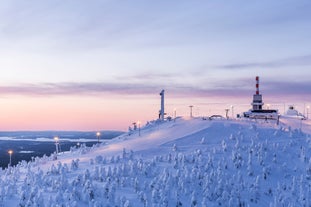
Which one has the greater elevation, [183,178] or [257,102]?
[257,102]

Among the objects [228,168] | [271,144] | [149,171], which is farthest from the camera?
[271,144]

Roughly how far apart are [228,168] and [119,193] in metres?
9.42

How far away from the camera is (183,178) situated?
1083 inches

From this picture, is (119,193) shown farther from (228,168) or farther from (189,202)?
(228,168)

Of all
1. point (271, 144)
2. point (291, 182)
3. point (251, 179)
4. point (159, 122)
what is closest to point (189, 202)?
point (251, 179)

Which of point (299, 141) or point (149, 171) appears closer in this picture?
point (149, 171)

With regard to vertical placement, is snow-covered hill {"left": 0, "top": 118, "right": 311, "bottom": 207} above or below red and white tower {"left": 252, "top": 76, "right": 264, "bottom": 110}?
below

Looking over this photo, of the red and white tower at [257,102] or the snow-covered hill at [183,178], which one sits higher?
the red and white tower at [257,102]

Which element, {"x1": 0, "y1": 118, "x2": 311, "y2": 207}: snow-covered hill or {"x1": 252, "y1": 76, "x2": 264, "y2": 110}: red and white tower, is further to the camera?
{"x1": 252, "y1": 76, "x2": 264, "y2": 110}: red and white tower

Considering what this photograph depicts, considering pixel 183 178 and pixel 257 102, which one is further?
pixel 257 102

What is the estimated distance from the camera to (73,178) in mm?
27859

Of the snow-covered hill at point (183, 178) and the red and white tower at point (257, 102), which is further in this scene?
the red and white tower at point (257, 102)

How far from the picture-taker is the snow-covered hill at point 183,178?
2417 cm

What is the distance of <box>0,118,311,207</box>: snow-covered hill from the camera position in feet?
79.3
